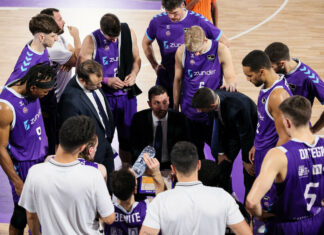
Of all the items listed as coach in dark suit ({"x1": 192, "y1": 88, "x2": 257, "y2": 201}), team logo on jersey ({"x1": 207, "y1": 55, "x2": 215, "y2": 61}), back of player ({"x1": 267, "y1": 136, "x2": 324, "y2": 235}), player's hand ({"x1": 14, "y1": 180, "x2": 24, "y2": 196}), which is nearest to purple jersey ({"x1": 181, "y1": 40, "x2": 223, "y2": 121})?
team logo on jersey ({"x1": 207, "y1": 55, "x2": 215, "y2": 61})

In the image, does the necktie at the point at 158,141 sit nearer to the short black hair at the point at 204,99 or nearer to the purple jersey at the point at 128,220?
the short black hair at the point at 204,99

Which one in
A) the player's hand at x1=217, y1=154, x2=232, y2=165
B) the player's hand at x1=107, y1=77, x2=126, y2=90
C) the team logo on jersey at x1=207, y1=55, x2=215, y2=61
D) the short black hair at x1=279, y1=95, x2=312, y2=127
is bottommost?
the player's hand at x1=217, y1=154, x2=232, y2=165

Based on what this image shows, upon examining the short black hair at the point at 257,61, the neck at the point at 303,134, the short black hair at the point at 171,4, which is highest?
the short black hair at the point at 171,4

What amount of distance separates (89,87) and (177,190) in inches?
83.0

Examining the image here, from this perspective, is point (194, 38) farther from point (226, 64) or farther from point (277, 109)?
point (277, 109)

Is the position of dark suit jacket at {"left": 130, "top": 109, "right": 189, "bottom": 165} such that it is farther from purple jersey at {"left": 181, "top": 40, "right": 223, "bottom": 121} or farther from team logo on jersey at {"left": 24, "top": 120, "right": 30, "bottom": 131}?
team logo on jersey at {"left": 24, "top": 120, "right": 30, "bottom": 131}

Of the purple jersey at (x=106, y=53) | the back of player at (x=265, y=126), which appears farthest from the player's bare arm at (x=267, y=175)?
the purple jersey at (x=106, y=53)

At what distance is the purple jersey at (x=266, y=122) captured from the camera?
4430 millimetres

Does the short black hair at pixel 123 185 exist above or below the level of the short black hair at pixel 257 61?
below

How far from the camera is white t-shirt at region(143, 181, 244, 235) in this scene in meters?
2.96

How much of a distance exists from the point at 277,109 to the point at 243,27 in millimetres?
8259

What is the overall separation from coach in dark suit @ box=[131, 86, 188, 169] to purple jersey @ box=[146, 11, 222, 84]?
4.33ft

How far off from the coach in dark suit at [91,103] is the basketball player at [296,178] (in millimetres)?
2004

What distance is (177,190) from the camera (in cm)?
305
